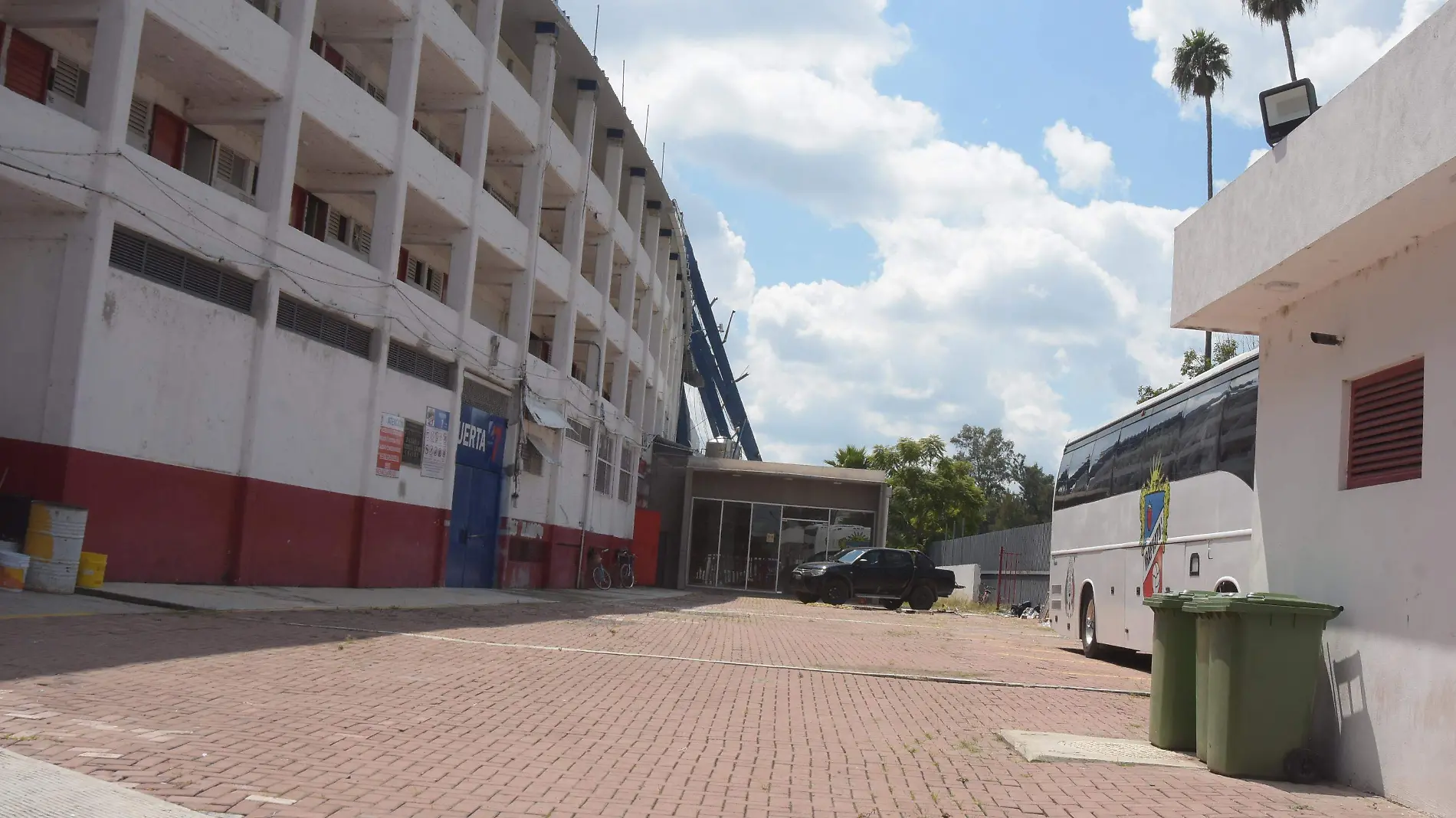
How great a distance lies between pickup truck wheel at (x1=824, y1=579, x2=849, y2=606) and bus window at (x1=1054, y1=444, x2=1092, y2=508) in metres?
11.2

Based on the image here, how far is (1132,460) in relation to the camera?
17.2m

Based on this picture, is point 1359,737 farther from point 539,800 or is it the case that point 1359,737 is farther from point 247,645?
point 247,645

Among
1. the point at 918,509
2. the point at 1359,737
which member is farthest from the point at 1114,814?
the point at 918,509

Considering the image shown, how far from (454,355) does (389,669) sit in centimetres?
1359

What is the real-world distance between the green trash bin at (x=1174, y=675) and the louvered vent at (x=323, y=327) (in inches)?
517

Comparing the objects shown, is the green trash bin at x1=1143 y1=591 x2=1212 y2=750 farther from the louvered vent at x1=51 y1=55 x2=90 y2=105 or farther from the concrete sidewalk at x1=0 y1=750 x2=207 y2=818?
the louvered vent at x1=51 y1=55 x2=90 y2=105

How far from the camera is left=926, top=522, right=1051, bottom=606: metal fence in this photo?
34250 mm

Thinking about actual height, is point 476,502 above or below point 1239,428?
below

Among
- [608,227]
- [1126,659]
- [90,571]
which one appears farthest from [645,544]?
[90,571]

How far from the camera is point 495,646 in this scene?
13148 mm

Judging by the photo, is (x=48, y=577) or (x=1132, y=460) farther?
(x=1132, y=460)

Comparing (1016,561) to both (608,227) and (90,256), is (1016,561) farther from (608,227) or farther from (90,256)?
(90,256)

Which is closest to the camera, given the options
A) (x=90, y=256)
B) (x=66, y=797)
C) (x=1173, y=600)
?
(x=66, y=797)

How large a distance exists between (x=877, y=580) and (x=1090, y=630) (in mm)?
14023
